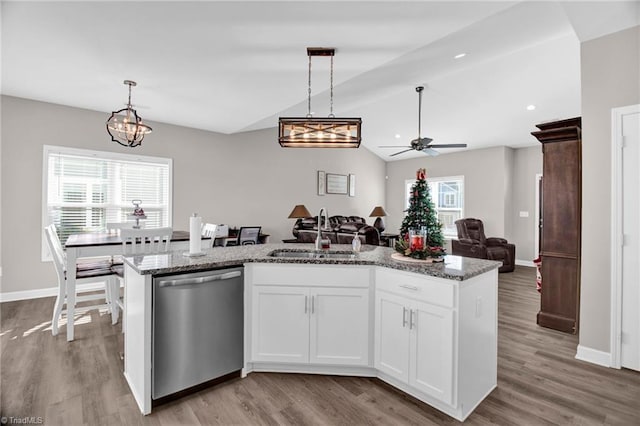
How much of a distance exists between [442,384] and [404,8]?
2.60 meters

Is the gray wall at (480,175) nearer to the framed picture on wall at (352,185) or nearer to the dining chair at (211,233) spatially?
the framed picture on wall at (352,185)

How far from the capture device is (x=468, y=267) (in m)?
2.07

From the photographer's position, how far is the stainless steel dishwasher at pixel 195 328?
2.00 meters

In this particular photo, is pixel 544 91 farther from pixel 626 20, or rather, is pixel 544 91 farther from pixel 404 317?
pixel 404 317

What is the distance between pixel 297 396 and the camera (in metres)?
2.14

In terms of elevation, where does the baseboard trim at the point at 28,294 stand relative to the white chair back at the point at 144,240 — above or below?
below

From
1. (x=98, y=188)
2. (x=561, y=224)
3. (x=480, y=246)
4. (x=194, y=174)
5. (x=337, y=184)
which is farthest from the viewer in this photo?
(x=337, y=184)

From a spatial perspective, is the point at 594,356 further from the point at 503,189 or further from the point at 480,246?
the point at 503,189

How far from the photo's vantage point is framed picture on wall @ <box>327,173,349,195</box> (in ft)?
27.1

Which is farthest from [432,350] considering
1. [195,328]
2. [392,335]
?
[195,328]

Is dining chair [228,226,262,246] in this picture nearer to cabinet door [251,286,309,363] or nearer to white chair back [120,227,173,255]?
white chair back [120,227,173,255]

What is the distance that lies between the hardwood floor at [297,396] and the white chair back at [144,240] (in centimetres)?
89

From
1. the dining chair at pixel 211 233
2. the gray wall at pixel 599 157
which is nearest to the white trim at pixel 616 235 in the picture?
the gray wall at pixel 599 157

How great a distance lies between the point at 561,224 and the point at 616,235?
34.1 inches
